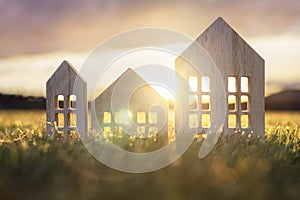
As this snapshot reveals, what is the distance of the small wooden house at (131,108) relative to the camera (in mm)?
7453

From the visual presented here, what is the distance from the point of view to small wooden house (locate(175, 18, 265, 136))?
24.8ft

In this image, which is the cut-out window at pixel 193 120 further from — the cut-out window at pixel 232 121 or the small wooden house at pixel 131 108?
the cut-out window at pixel 232 121

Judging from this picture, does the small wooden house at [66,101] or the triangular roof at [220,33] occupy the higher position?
the triangular roof at [220,33]

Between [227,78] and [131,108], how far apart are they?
1596 millimetres

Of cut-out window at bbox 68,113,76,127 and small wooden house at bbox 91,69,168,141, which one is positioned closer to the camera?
small wooden house at bbox 91,69,168,141

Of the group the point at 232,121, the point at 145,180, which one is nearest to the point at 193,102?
the point at 232,121

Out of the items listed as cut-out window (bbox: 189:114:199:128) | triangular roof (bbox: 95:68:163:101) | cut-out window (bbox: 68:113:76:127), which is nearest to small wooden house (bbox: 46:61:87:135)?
cut-out window (bbox: 68:113:76:127)

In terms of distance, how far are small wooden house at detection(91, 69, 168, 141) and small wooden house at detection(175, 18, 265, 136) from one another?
0.50 meters

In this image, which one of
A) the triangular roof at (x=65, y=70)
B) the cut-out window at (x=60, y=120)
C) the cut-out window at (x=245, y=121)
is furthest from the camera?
the cut-out window at (x=60, y=120)

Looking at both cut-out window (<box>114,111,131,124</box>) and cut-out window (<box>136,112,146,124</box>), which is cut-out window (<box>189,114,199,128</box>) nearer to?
cut-out window (<box>136,112,146,124</box>)

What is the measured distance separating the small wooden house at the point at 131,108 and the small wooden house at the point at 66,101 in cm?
26

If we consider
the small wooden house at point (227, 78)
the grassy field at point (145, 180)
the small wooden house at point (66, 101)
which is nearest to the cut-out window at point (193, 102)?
the small wooden house at point (227, 78)

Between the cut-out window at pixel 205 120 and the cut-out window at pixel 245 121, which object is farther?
the cut-out window at pixel 245 121

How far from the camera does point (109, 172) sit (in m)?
3.74
